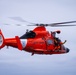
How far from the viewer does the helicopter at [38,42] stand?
96.1 m

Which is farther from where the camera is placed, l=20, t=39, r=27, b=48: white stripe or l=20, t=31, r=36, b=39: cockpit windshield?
l=20, t=31, r=36, b=39: cockpit windshield

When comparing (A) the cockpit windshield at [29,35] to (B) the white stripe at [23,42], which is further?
(A) the cockpit windshield at [29,35]

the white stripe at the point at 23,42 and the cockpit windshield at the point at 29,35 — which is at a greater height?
→ the cockpit windshield at the point at 29,35

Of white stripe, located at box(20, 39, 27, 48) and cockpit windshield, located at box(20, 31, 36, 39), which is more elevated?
cockpit windshield, located at box(20, 31, 36, 39)

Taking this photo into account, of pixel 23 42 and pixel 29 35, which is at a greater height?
pixel 29 35

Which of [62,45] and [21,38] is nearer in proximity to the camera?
[21,38]

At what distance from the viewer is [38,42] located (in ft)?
325

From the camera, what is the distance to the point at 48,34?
101375 mm

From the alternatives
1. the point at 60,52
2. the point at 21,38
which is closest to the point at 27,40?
the point at 21,38

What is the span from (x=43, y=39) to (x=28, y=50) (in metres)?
3.36

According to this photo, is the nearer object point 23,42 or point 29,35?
point 23,42

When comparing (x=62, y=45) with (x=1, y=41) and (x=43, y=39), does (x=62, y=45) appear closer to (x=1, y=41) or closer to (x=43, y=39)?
(x=43, y=39)

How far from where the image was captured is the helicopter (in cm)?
9606

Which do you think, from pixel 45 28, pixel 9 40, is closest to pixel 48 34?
pixel 45 28
